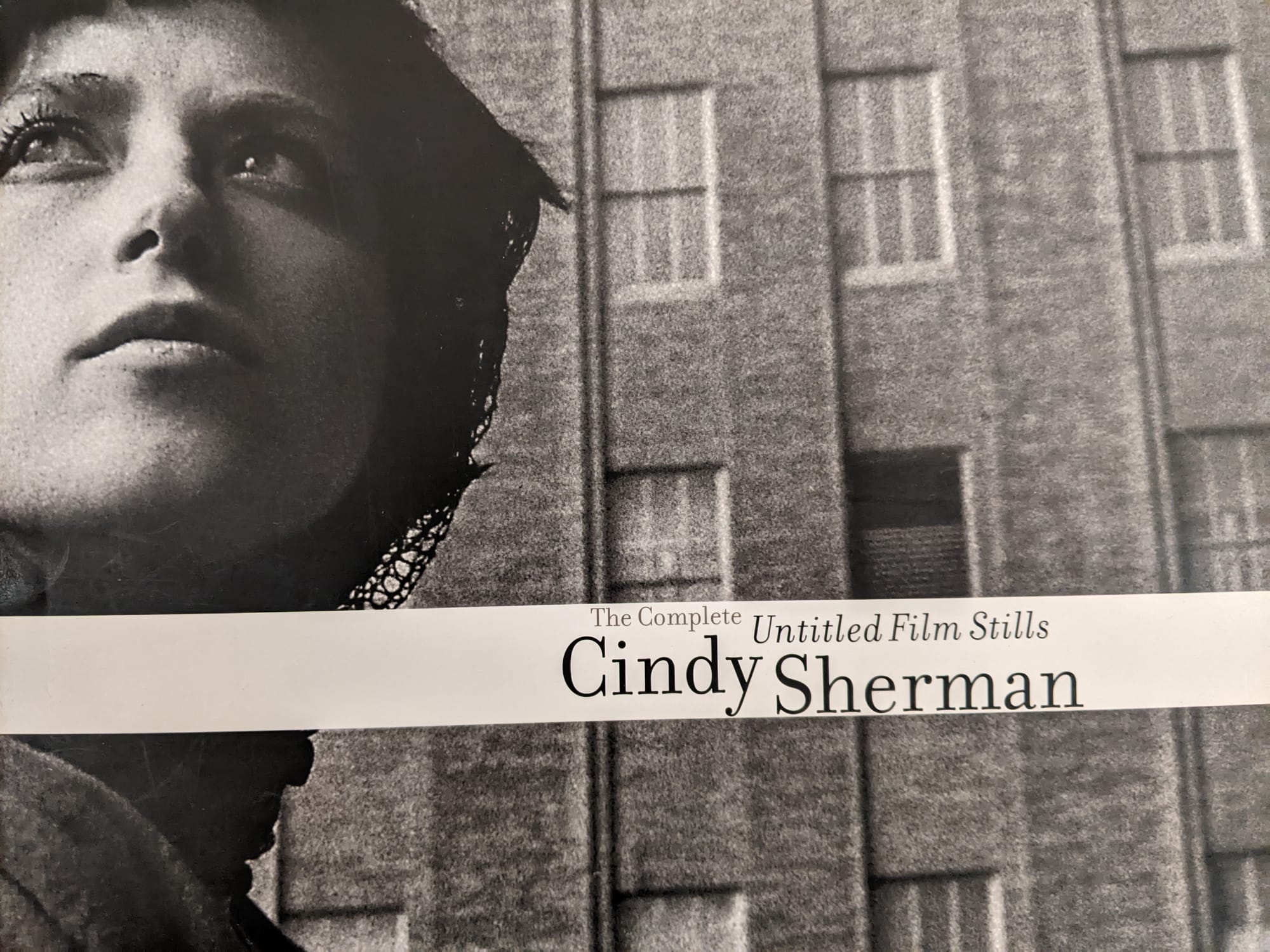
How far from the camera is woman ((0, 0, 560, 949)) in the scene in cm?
145

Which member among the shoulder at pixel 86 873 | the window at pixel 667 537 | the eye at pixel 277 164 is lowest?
the shoulder at pixel 86 873

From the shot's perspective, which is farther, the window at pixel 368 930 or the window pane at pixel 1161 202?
the window pane at pixel 1161 202

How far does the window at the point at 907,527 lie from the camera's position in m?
1.48

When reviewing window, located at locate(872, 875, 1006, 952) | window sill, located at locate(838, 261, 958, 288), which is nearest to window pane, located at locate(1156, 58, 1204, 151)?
window sill, located at locate(838, 261, 958, 288)

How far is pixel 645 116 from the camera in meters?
1.53

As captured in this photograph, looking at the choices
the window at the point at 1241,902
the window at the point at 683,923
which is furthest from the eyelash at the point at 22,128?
the window at the point at 1241,902

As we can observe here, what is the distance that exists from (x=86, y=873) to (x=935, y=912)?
65.7 inches

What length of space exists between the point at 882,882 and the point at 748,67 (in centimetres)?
167

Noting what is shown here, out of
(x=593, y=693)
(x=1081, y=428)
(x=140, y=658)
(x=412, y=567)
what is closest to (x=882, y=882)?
(x=593, y=693)

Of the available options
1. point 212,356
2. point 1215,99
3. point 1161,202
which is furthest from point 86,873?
point 1215,99

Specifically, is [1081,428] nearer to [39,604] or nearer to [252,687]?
[252,687]

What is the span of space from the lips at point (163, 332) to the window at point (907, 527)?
1.30 metres

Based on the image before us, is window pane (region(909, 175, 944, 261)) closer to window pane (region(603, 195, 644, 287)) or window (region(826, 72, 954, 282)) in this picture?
window (region(826, 72, 954, 282))

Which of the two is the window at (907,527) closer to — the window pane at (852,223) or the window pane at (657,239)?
the window pane at (852,223)
